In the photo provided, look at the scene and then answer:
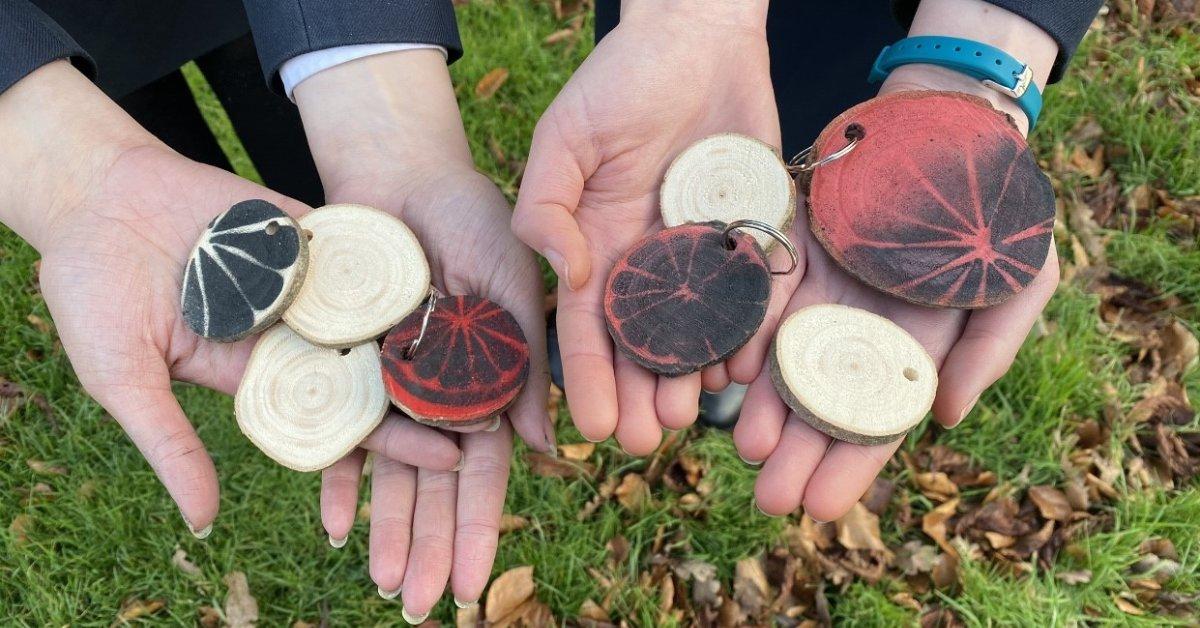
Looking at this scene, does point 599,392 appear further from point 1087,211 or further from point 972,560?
point 1087,211

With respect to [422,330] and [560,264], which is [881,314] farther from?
[422,330]

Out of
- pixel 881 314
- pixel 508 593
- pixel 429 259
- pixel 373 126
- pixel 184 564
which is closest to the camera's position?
pixel 881 314

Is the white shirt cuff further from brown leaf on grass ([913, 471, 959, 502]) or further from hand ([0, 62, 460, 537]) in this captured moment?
brown leaf on grass ([913, 471, 959, 502])

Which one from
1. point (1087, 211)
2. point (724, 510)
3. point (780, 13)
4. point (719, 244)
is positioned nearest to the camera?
point (719, 244)

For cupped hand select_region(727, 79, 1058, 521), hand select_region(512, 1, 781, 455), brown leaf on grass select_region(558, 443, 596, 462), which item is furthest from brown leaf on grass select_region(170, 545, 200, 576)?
cupped hand select_region(727, 79, 1058, 521)

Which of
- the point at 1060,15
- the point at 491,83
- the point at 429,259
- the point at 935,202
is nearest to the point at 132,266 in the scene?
the point at 429,259

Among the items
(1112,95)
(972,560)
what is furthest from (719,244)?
(1112,95)
